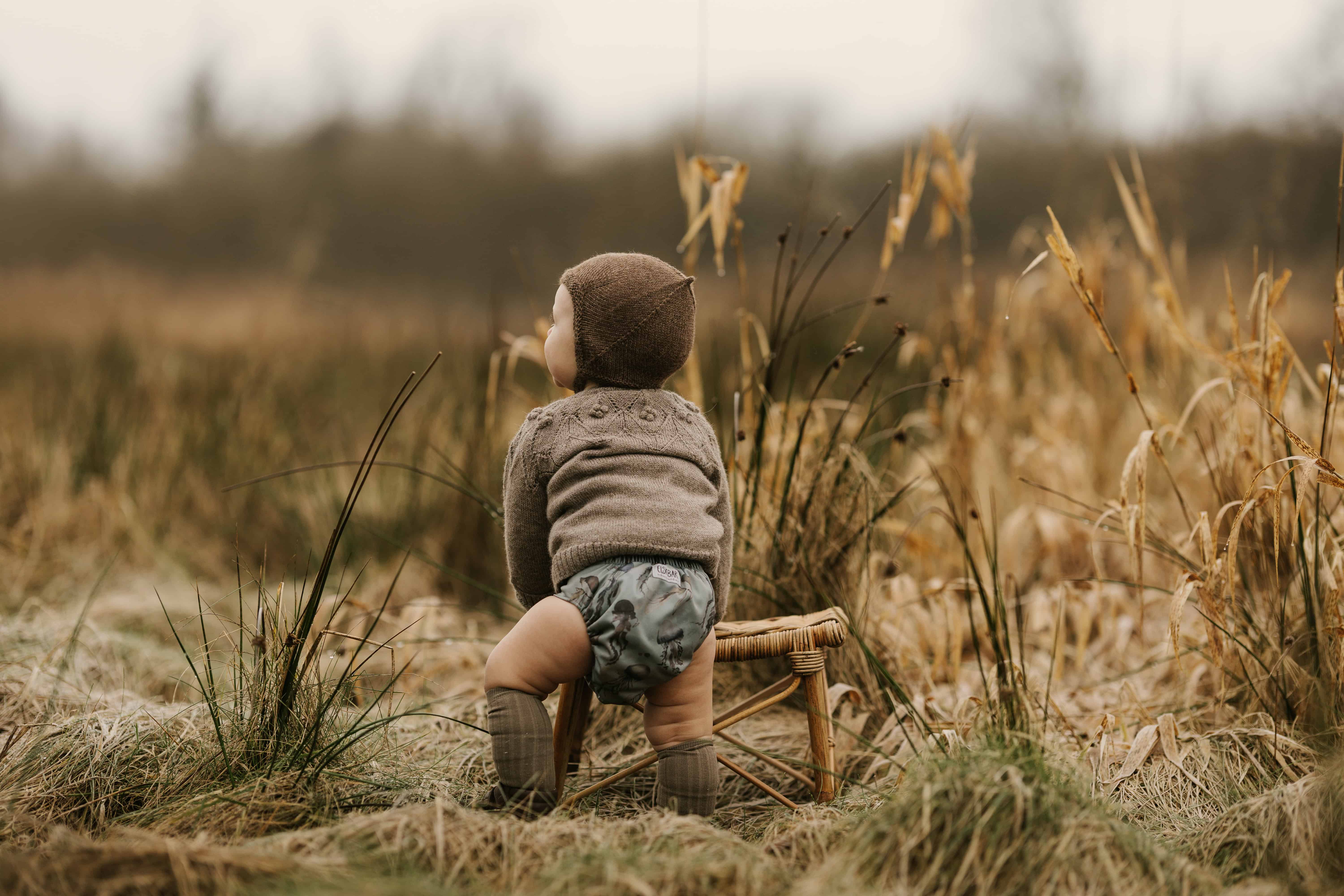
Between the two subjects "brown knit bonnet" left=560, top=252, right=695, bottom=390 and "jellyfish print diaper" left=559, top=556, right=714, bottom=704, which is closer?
"jellyfish print diaper" left=559, top=556, right=714, bottom=704

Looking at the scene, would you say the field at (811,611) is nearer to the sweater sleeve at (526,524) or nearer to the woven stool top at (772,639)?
the woven stool top at (772,639)

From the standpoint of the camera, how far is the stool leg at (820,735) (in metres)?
1.60

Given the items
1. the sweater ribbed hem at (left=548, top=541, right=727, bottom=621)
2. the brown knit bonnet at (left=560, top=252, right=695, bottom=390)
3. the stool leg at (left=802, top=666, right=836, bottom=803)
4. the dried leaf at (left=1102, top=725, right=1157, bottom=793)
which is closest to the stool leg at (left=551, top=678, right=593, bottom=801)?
the sweater ribbed hem at (left=548, top=541, right=727, bottom=621)

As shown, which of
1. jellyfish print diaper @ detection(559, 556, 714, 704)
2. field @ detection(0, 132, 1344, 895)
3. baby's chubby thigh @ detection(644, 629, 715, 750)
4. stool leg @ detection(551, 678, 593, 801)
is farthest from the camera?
stool leg @ detection(551, 678, 593, 801)

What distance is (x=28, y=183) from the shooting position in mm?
7996

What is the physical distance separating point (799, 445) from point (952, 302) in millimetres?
1633

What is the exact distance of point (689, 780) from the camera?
1.49 meters

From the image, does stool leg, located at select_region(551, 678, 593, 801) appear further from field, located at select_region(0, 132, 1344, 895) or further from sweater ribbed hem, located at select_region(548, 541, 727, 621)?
sweater ribbed hem, located at select_region(548, 541, 727, 621)

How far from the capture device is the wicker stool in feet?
5.21

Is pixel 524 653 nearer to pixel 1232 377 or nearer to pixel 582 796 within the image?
pixel 582 796

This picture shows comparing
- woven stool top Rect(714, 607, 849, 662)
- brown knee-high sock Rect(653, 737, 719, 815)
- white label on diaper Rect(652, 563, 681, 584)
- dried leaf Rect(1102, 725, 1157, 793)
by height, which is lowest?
dried leaf Rect(1102, 725, 1157, 793)

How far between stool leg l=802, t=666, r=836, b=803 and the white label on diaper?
335 mm

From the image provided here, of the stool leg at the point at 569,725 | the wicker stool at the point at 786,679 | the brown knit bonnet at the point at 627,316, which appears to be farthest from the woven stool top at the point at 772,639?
the brown knit bonnet at the point at 627,316

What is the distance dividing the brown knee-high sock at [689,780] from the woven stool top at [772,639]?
0.53ft
